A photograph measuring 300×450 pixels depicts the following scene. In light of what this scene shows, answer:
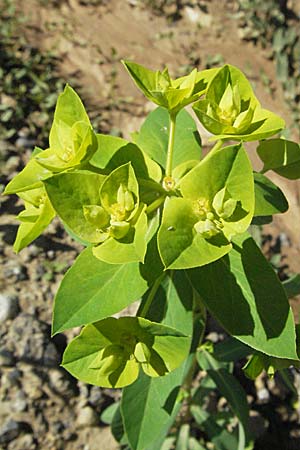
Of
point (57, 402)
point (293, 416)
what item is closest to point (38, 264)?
point (57, 402)

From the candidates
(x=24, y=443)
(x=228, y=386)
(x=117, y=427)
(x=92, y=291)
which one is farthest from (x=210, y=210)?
(x=24, y=443)

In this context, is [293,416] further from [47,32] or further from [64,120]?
[47,32]

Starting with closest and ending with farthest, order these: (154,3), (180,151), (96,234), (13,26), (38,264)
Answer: (96,234) → (180,151) → (38,264) → (13,26) → (154,3)

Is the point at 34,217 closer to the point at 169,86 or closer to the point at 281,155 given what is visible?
the point at 169,86

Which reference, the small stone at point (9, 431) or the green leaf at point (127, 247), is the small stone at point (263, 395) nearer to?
the small stone at point (9, 431)

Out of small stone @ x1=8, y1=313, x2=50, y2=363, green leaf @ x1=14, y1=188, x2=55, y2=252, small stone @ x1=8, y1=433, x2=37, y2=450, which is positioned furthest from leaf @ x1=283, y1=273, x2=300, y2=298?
small stone @ x1=8, y1=433, x2=37, y2=450

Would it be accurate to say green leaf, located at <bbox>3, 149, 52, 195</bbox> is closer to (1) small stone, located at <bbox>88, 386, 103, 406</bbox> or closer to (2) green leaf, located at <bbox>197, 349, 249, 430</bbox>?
(2) green leaf, located at <bbox>197, 349, 249, 430</bbox>
